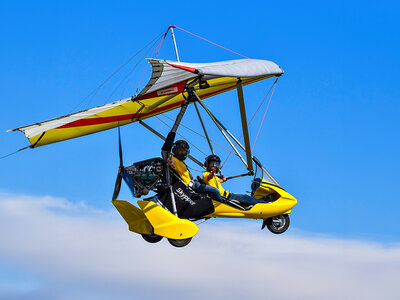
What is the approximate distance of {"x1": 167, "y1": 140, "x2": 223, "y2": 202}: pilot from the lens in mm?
17922

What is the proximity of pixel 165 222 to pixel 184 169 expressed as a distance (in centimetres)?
129

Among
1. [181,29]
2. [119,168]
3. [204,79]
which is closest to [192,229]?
[119,168]

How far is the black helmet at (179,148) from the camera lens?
709 inches

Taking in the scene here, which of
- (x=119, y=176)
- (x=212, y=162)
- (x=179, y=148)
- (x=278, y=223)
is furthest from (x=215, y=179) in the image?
(x=119, y=176)

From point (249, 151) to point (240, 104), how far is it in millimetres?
1013

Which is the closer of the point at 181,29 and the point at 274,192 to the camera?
the point at 274,192

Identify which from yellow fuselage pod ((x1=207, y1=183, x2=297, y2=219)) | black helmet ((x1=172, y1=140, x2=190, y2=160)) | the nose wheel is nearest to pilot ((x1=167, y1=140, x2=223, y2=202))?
black helmet ((x1=172, y1=140, x2=190, y2=160))

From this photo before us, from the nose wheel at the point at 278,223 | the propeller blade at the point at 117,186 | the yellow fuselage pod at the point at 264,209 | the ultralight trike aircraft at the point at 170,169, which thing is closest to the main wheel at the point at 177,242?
the ultralight trike aircraft at the point at 170,169

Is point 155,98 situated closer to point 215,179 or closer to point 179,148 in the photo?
point 179,148

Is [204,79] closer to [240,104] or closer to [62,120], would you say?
[240,104]

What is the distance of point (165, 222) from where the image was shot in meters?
17.3

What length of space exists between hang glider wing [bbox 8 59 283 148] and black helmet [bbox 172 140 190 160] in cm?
103

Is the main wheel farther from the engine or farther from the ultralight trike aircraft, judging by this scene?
the engine

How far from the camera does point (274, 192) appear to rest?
19.2m
